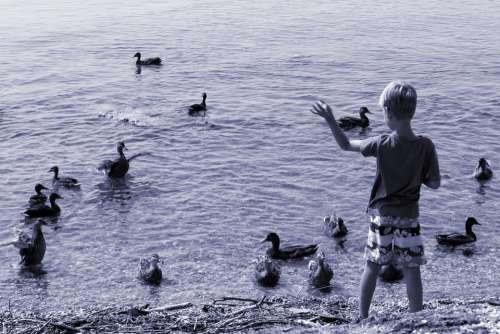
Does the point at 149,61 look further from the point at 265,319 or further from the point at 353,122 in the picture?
the point at 265,319

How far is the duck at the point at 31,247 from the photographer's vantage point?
49.9ft

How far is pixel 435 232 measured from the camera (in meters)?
17.0

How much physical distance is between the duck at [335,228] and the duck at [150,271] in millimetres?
4055

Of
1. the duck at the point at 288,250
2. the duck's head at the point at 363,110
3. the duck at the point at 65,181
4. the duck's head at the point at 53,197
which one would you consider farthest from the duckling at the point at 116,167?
the duck's head at the point at 363,110

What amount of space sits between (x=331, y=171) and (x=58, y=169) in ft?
24.8

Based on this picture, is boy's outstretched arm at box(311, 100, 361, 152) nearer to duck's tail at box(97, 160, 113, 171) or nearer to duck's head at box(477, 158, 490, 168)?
duck's head at box(477, 158, 490, 168)

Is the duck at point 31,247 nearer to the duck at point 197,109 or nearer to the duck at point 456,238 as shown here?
the duck at point 456,238

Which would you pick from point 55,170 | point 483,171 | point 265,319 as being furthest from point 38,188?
point 483,171

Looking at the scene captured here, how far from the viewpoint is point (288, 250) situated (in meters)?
15.8

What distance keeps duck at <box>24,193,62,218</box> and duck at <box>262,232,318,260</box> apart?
553 centimetres

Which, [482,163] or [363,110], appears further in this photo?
[363,110]

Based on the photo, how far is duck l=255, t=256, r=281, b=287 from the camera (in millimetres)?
14344

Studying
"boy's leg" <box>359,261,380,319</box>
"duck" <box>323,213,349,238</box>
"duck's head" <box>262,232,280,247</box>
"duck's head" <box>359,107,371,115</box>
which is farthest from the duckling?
"boy's leg" <box>359,261,380,319</box>

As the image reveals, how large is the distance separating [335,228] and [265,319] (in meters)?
6.22
